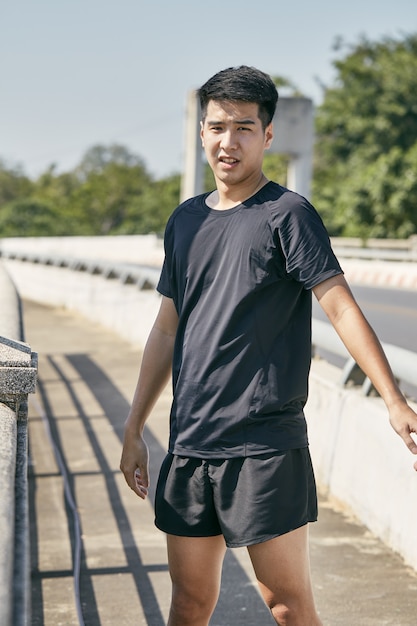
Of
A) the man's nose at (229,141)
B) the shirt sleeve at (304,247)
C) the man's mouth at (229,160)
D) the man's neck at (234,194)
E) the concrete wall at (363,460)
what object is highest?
the man's nose at (229,141)

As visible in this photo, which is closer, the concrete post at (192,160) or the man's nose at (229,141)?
the man's nose at (229,141)

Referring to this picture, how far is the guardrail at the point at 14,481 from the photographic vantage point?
2.37 meters

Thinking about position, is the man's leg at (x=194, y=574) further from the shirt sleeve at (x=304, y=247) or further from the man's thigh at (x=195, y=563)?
the shirt sleeve at (x=304, y=247)

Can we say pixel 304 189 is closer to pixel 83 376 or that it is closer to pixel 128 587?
pixel 83 376

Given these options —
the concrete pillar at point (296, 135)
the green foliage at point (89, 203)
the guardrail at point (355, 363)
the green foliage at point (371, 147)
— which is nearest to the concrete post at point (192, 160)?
the concrete pillar at point (296, 135)

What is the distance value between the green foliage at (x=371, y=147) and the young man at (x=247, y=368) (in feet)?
107

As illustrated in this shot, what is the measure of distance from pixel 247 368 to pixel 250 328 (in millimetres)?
111

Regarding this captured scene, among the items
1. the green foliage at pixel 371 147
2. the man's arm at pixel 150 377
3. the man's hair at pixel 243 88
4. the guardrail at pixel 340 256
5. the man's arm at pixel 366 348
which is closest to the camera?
the man's arm at pixel 366 348

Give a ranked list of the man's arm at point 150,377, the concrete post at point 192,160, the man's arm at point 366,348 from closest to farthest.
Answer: the man's arm at point 366,348 < the man's arm at point 150,377 < the concrete post at point 192,160

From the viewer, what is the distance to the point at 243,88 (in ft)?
10.5

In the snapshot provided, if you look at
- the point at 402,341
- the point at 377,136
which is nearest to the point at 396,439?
the point at 402,341

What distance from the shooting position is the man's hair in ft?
10.5

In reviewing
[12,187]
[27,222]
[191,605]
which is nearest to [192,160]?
[191,605]

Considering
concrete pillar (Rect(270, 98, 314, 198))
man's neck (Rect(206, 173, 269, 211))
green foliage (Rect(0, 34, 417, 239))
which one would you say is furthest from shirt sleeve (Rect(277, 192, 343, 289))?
→ green foliage (Rect(0, 34, 417, 239))
